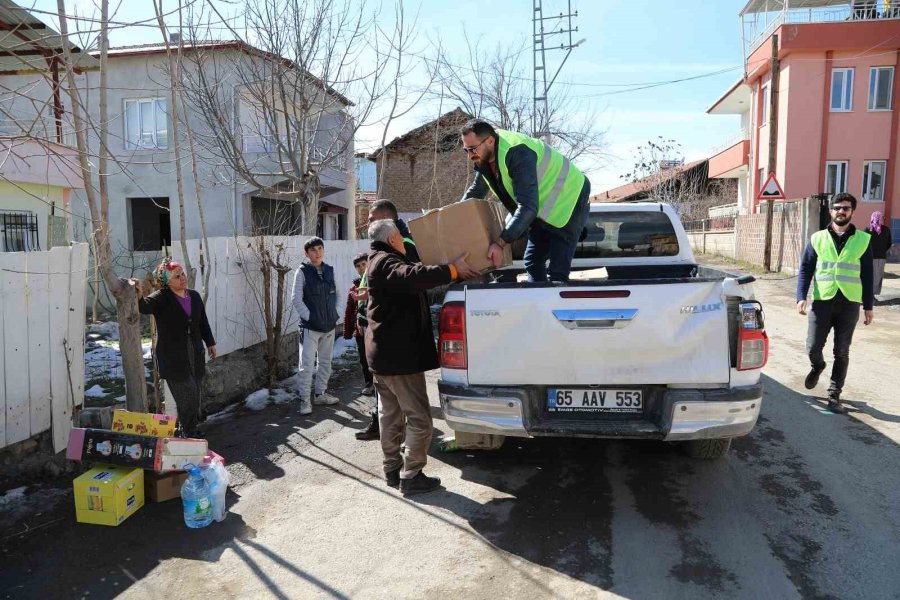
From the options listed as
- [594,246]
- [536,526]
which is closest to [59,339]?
[536,526]

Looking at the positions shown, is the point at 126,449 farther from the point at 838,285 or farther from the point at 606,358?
the point at 838,285

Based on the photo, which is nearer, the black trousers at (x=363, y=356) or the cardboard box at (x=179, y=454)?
the cardboard box at (x=179, y=454)

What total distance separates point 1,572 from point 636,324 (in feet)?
12.1

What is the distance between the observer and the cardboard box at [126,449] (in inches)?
154

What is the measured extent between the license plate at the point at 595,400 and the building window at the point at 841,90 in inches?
922

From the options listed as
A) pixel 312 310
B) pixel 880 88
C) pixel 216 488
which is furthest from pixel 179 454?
pixel 880 88

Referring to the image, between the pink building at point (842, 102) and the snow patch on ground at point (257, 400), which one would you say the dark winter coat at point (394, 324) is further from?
the pink building at point (842, 102)

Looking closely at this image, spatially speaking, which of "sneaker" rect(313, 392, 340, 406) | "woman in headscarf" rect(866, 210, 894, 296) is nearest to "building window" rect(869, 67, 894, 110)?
"woman in headscarf" rect(866, 210, 894, 296)

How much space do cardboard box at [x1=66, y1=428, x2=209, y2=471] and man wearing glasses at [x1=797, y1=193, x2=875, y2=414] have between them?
5539 millimetres

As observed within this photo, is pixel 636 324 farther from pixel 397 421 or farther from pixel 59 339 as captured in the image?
pixel 59 339

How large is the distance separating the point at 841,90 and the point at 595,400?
78.4 ft

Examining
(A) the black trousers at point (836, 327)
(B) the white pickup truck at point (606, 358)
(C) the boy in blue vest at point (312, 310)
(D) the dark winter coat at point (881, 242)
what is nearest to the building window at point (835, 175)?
(D) the dark winter coat at point (881, 242)

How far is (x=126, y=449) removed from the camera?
12.9ft

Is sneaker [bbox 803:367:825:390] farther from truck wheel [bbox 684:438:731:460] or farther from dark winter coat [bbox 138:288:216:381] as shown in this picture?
dark winter coat [bbox 138:288:216:381]
